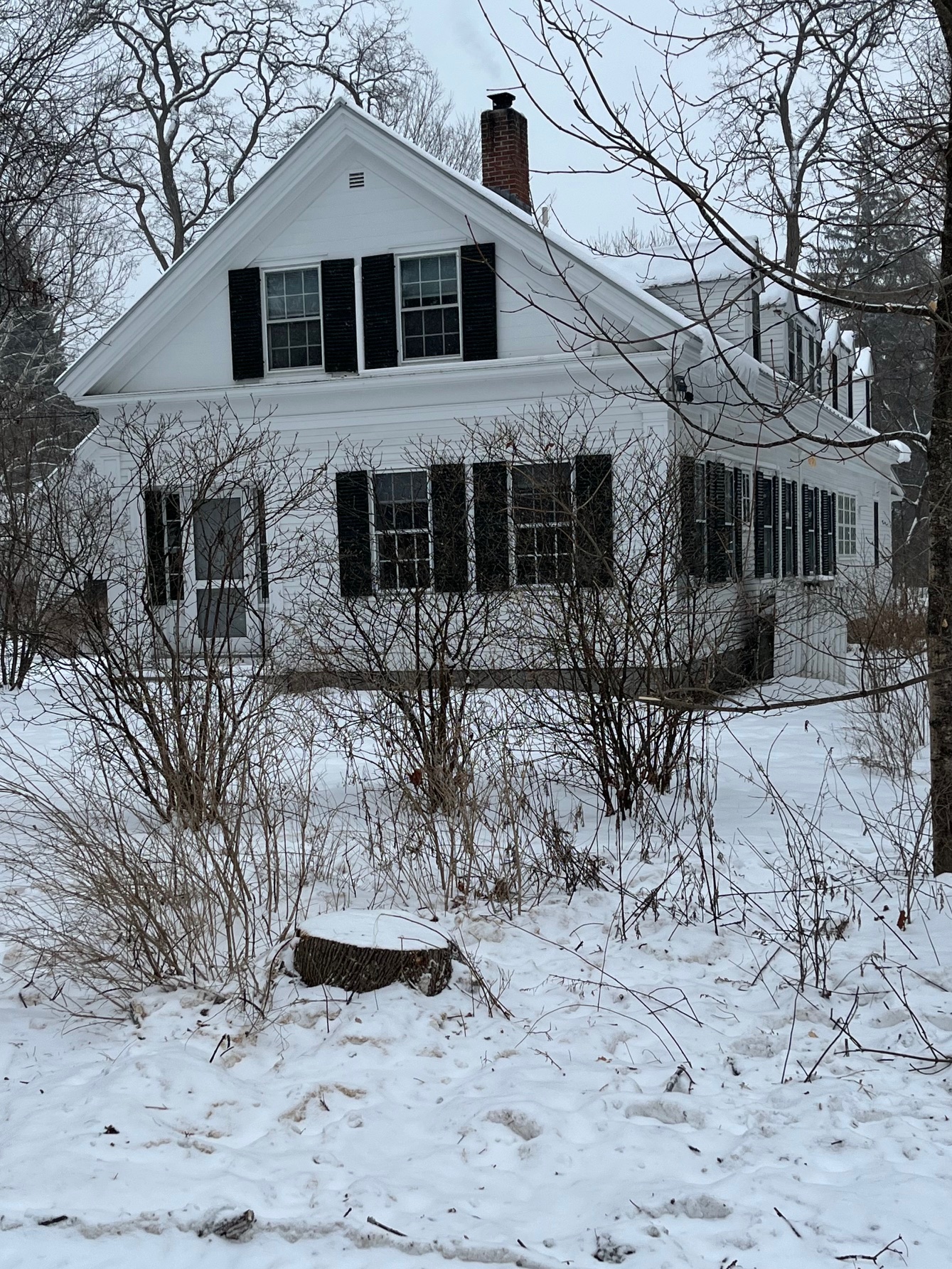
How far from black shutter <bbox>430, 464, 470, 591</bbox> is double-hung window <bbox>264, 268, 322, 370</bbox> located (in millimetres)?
6702

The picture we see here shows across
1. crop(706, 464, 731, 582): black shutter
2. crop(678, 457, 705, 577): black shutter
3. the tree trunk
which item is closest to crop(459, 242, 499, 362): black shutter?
crop(706, 464, 731, 582): black shutter

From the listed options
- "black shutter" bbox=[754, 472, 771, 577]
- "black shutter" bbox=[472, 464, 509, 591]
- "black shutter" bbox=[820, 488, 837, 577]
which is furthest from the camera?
"black shutter" bbox=[820, 488, 837, 577]

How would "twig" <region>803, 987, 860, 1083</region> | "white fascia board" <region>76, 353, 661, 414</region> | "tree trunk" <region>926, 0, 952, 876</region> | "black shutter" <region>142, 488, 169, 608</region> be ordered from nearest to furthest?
"twig" <region>803, 987, 860, 1083</region>
"tree trunk" <region>926, 0, 952, 876</region>
"black shutter" <region>142, 488, 169, 608</region>
"white fascia board" <region>76, 353, 661, 414</region>

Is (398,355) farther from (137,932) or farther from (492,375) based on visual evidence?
(137,932)

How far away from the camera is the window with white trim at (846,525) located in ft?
70.5

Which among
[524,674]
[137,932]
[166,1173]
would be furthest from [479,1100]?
[524,674]

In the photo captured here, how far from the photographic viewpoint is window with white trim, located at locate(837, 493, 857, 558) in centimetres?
2148

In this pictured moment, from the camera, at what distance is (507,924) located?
16.9 ft

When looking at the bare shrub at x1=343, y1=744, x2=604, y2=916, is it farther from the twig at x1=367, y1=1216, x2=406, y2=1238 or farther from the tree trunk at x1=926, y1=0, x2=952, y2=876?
the twig at x1=367, y1=1216, x2=406, y2=1238

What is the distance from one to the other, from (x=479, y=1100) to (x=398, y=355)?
1075cm

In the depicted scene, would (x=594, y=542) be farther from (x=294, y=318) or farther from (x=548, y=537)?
(x=294, y=318)

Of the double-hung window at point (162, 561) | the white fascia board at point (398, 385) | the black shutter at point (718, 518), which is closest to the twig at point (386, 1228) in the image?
the double-hung window at point (162, 561)

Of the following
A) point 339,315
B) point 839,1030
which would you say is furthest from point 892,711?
point 339,315

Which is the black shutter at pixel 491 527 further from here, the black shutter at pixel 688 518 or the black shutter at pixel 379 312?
the black shutter at pixel 379 312
